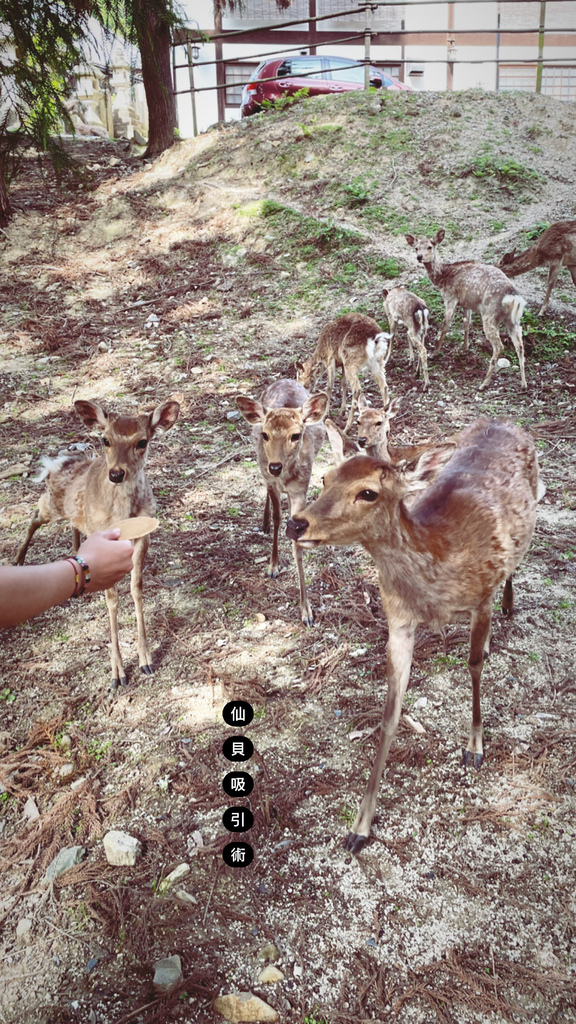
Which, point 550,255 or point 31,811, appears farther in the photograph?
point 550,255

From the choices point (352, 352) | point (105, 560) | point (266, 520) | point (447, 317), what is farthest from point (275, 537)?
point (447, 317)

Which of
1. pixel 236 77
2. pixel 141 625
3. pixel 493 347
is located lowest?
pixel 141 625

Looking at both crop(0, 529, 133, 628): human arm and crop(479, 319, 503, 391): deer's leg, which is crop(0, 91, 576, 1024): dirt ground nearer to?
crop(479, 319, 503, 391): deer's leg

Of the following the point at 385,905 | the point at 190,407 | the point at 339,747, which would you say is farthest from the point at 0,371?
the point at 385,905

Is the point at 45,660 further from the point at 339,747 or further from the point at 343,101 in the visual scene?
the point at 343,101

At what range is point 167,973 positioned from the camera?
7.37ft

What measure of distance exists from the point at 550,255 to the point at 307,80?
29.4 ft

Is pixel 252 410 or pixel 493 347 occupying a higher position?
pixel 252 410

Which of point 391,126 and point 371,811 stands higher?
point 391,126

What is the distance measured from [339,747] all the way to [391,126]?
1258cm

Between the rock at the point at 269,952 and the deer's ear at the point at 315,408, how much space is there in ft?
9.55

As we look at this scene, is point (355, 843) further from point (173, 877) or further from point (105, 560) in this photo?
point (105, 560)

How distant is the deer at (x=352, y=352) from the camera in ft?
23.0

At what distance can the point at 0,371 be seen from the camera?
8.49 meters
